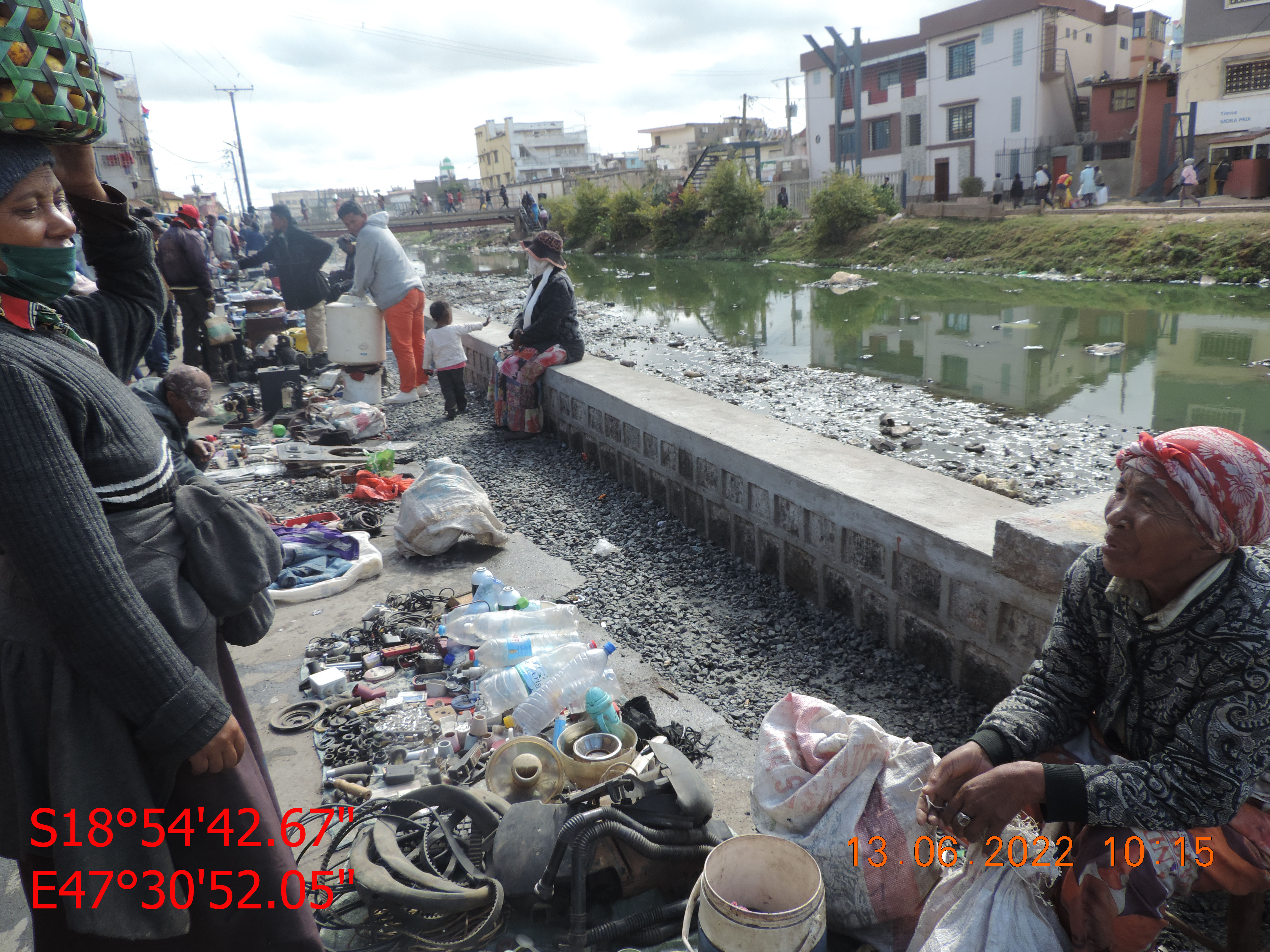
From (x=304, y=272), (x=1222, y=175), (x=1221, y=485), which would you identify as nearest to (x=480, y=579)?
(x=1221, y=485)

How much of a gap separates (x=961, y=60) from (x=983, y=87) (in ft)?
6.18

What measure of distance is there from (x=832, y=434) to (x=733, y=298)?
40.8ft

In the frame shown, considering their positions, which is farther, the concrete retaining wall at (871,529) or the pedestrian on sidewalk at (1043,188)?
the pedestrian on sidewalk at (1043,188)

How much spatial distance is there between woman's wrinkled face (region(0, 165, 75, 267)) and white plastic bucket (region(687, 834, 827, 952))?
6.09 ft

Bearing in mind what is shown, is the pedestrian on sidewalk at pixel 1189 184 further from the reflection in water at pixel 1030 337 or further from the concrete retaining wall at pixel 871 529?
the concrete retaining wall at pixel 871 529

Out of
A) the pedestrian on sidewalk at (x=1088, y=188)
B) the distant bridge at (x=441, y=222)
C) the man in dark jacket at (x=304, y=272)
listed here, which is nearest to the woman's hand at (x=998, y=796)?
the man in dark jacket at (x=304, y=272)

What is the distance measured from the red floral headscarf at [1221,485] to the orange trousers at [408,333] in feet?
25.0

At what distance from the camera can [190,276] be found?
8.70 m

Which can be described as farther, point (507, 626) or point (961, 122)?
point (961, 122)

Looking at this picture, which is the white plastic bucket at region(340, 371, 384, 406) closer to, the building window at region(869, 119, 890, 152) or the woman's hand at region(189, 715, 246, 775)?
the woman's hand at region(189, 715, 246, 775)

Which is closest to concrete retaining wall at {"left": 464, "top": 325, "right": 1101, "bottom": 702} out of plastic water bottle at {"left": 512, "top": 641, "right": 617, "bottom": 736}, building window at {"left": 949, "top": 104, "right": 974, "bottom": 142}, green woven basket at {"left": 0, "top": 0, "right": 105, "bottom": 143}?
plastic water bottle at {"left": 512, "top": 641, "right": 617, "bottom": 736}

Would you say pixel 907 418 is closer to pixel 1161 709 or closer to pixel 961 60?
pixel 1161 709

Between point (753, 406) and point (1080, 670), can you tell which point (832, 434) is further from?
point (1080, 670)

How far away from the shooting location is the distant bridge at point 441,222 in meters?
43.8
